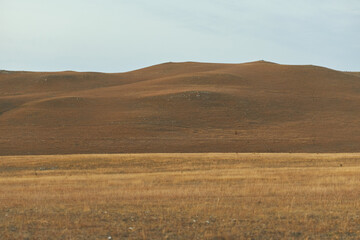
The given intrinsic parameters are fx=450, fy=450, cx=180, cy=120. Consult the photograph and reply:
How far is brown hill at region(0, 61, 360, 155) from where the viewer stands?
2202 inches

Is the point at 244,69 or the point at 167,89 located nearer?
the point at 167,89

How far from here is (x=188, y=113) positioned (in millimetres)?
73312

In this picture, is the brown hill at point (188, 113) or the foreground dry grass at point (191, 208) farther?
the brown hill at point (188, 113)

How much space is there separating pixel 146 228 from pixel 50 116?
64757 mm

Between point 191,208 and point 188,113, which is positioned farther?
point 188,113

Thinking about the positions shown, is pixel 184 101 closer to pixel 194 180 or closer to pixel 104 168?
pixel 104 168

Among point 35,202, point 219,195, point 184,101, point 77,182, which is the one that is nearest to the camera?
point 35,202

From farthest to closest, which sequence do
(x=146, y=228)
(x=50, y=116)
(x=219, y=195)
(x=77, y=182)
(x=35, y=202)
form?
(x=50, y=116) < (x=77, y=182) < (x=219, y=195) < (x=35, y=202) < (x=146, y=228)

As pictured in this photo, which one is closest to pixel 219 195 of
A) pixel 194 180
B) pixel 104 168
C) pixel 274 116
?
pixel 194 180

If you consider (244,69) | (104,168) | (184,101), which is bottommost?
(104,168)

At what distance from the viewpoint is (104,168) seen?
1255 inches

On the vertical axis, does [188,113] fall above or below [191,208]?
above

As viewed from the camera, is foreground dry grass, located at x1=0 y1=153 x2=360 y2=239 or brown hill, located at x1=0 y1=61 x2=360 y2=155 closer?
foreground dry grass, located at x1=0 y1=153 x2=360 y2=239

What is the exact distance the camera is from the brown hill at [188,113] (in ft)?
184
